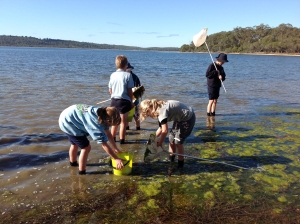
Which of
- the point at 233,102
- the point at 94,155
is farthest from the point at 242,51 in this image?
the point at 94,155

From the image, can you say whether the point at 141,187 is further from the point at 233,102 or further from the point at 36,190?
the point at 233,102

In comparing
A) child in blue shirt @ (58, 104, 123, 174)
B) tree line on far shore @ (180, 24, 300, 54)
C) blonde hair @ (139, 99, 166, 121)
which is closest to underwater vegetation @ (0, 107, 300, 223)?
child in blue shirt @ (58, 104, 123, 174)

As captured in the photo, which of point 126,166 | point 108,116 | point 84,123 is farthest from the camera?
point 126,166

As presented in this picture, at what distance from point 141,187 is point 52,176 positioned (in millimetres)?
1597

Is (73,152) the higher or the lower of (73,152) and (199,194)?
the higher

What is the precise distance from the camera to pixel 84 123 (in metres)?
3.93

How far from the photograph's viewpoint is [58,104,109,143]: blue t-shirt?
385cm

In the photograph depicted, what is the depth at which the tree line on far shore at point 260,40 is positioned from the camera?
100581 mm

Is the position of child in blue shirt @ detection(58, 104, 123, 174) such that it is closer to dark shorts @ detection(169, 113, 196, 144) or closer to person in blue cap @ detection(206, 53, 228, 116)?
dark shorts @ detection(169, 113, 196, 144)

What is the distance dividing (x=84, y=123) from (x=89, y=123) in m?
0.10

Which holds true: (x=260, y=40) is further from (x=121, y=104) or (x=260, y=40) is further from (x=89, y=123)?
(x=89, y=123)

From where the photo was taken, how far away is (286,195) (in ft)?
12.9

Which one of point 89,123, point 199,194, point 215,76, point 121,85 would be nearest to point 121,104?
point 121,85

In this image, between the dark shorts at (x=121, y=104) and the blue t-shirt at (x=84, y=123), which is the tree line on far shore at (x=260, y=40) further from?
the blue t-shirt at (x=84, y=123)
